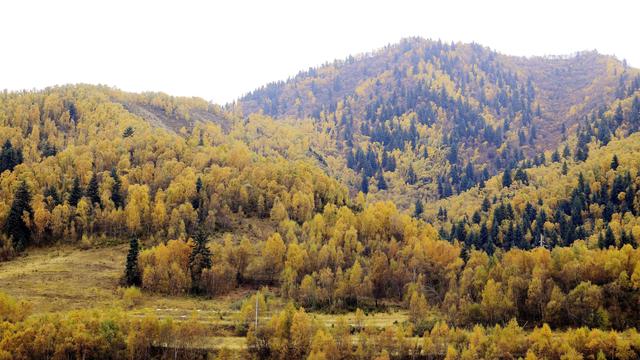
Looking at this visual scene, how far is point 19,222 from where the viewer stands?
11325 centimetres

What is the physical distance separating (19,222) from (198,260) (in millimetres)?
35495

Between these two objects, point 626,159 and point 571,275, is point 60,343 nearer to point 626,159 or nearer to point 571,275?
point 571,275

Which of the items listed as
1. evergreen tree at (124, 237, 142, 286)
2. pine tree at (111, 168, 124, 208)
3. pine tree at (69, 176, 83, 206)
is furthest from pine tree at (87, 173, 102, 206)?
evergreen tree at (124, 237, 142, 286)

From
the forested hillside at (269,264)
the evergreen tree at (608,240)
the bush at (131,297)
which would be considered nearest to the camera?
the forested hillside at (269,264)

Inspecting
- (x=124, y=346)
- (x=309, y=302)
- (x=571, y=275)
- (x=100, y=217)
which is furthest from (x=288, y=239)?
(x=571, y=275)

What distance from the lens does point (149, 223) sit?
120 m

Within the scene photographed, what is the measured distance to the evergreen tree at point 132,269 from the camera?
337 feet

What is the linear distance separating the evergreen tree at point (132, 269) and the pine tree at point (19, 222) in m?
23.1

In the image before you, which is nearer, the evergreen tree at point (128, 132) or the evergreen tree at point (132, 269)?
the evergreen tree at point (132, 269)

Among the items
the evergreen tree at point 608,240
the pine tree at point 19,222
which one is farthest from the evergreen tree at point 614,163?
the pine tree at point 19,222

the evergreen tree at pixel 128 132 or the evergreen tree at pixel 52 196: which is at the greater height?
the evergreen tree at pixel 128 132

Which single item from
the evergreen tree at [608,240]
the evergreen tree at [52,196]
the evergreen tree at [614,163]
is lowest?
the evergreen tree at [608,240]

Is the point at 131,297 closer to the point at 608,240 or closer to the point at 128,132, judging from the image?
the point at 128,132

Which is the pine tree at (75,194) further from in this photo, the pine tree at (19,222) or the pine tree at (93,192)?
the pine tree at (19,222)
